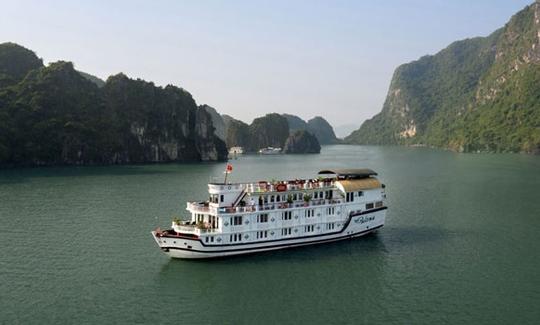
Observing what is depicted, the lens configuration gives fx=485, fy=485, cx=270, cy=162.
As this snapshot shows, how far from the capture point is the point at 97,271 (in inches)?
1528

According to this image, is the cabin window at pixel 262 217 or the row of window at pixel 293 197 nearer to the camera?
the cabin window at pixel 262 217

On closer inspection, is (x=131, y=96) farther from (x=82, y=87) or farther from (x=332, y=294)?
(x=332, y=294)

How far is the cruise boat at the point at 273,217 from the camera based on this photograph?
4059 cm

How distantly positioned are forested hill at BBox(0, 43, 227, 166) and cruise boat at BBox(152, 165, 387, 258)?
106 meters

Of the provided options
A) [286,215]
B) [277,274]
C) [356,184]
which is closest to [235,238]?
[286,215]

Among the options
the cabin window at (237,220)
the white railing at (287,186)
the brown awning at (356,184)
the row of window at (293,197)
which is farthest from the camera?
the brown awning at (356,184)

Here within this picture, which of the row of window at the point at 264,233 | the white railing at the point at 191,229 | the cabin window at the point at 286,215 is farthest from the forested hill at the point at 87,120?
the cabin window at the point at 286,215

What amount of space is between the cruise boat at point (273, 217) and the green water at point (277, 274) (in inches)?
49.7

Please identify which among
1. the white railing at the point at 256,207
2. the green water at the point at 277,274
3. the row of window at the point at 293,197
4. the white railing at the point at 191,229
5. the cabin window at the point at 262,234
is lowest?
Answer: the green water at the point at 277,274

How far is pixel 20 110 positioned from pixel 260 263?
127822 millimetres

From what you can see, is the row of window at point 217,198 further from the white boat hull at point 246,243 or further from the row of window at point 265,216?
the white boat hull at point 246,243

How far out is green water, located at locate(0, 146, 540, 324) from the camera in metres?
31.2

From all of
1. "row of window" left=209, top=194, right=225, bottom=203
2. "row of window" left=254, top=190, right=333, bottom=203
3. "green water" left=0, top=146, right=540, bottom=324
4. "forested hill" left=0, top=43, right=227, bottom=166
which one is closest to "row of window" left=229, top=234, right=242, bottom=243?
"green water" left=0, top=146, right=540, bottom=324

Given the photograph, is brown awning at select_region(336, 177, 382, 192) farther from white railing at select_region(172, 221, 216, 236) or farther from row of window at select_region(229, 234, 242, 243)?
white railing at select_region(172, 221, 216, 236)
